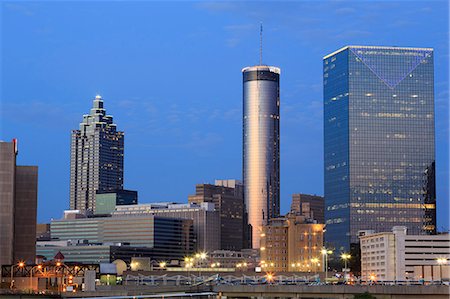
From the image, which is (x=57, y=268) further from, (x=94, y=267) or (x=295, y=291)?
(x=295, y=291)

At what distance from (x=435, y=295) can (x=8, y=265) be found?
107m

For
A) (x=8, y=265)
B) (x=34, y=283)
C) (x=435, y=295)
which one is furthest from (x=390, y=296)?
(x=8, y=265)

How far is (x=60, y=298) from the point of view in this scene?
13212cm

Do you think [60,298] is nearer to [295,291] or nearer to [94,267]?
[295,291]

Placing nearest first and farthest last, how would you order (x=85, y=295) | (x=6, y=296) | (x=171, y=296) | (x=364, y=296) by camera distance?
(x=171, y=296)
(x=364, y=296)
(x=85, y=295)
(x=6, y=296)

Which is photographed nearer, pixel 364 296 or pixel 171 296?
pixel 171 296

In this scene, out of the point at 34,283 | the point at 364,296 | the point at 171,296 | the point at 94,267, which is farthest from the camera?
the point at 94,267

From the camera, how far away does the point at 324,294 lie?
11775 cm

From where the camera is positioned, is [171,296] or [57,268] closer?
[171,296]

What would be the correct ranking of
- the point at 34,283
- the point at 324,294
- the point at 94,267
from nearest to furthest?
the point at 324,294
the point at 34,283
the point at 94,267

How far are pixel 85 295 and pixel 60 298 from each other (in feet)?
14.1

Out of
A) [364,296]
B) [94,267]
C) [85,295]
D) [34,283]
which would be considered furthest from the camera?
[94,267]

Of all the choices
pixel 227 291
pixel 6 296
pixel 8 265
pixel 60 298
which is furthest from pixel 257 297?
pixel 8 265

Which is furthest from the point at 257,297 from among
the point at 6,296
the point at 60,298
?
the point at 6,296
